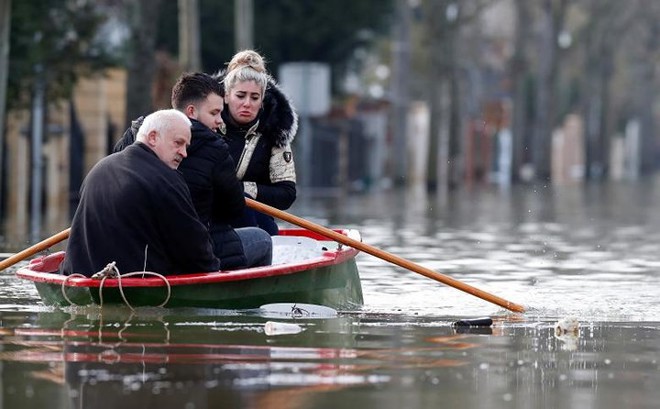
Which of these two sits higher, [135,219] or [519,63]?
[519,63]

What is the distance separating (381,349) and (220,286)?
6.73 feet

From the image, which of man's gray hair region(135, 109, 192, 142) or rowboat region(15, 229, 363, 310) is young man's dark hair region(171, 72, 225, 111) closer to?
man's gray hair region(135, 109, 192, 142)

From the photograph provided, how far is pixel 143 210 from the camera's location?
39.2ft

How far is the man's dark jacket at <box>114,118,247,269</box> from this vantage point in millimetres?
12367

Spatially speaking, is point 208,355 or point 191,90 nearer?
point 208,355

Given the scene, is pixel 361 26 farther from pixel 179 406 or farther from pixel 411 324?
pixel 179 406

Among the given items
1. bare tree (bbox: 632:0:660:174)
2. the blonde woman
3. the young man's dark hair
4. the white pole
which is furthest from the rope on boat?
bare tree (bbox: 632:0:660:174)

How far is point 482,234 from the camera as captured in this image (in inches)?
1025

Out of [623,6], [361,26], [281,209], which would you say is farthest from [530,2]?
[281,209]

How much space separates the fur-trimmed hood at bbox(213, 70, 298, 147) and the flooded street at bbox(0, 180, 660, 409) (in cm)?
129

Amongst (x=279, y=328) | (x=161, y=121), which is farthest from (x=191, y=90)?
(x=279, y=328)

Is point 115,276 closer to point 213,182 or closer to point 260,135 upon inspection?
point 213,182

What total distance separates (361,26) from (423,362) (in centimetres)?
4367

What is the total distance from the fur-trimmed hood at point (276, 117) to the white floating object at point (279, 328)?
8.87 ft
